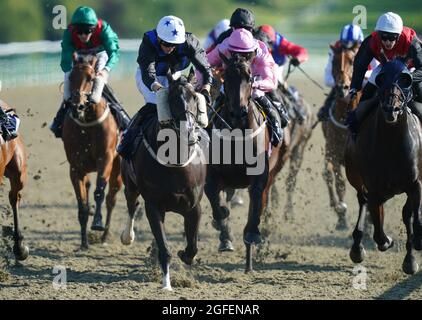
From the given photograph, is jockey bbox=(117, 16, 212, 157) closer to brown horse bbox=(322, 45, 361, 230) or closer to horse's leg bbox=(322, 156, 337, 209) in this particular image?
brown horse bbox=(322, 45, 361, 230)

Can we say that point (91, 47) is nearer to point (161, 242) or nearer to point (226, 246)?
point (226, 246)

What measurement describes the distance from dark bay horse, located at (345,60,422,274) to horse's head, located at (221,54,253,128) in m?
1.09

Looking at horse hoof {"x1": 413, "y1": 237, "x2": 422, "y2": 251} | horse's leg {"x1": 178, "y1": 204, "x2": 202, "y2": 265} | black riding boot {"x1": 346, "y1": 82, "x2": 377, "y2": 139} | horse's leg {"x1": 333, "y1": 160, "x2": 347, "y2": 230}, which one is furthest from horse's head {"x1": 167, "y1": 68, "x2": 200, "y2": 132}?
horse's leg {"x1": 333, "y1": 160, "x2": 347, "y2": 230}

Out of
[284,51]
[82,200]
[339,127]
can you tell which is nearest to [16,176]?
[82,200]

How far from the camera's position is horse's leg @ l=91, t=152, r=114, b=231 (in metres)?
10.3

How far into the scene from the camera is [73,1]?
126 feet

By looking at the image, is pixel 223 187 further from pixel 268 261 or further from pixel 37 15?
pixel 37 15

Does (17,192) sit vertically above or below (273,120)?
below

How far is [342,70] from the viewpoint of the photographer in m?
11.6

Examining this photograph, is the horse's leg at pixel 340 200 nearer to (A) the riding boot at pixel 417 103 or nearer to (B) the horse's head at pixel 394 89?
(A) the riding boot at pixel 417 103

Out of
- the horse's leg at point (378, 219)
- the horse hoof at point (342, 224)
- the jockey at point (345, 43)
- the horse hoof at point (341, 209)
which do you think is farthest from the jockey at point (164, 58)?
the horse hoof at point (342, 224)

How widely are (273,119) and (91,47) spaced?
7.89ft

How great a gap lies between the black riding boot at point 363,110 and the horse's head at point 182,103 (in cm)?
185

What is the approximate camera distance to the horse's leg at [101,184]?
1029 cm
